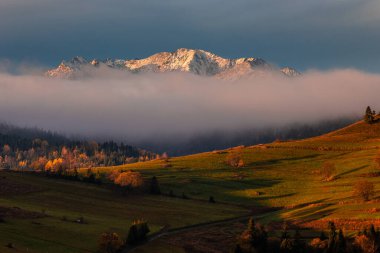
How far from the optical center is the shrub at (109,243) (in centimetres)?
10412

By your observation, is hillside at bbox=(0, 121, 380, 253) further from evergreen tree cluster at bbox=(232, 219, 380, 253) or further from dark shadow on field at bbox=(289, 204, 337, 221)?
evergreen tree cluster at bbox=(232, 219, 380, 253)

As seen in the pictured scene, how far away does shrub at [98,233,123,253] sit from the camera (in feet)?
342

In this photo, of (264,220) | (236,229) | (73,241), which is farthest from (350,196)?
(73,241)

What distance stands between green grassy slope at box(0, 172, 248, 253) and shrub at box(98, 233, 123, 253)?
192cm

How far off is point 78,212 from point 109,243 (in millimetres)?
44022

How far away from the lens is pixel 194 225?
14662 cm

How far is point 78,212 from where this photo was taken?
480ft

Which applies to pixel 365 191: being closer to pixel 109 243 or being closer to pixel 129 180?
pixel 129 180

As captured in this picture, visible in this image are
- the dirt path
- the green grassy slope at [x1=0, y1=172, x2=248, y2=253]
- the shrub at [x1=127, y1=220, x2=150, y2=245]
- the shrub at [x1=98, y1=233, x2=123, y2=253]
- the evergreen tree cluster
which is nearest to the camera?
the shrub at [x1=98, y1=233, x2=123, y2=253]

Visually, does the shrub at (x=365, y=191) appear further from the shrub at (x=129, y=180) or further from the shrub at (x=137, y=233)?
the shrub at (x=129, y=180)

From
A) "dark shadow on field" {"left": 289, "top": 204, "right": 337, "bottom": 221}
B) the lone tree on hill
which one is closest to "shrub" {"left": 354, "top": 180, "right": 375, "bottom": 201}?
"dark shadow on field" {"left": 289, "top": 204, "right": 337, "bottom": 221}

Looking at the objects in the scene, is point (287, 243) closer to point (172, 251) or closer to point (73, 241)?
point (172, 251)

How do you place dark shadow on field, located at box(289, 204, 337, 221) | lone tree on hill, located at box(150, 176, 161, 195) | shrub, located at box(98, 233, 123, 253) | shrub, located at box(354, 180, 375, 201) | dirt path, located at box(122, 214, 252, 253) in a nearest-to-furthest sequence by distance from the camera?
1. shrub, located at box(98, 233, 123, 253)
2. dirt path, located at box(122, 214, 252, 253)
3. dark shadow on field, located at box(289, 204, 337, 221)
4. shrub, located at box(354, 180, 375, 201)
5. lone tree on hill, located at box(150, 176, 161, 195)

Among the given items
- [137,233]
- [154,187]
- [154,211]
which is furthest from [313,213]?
[154,187]
